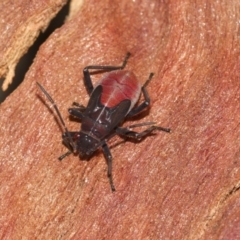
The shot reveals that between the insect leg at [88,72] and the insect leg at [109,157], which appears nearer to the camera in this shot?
the insect leg at [109,157]

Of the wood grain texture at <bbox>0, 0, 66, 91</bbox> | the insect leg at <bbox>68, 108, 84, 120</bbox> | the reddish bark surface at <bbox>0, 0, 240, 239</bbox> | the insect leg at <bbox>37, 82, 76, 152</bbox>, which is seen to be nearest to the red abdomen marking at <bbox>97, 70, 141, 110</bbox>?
the reddish bark surface at <bbox>0, 0, 240, 239</bbox>

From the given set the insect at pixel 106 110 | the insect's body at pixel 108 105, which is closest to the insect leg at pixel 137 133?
the insect at pixel 106 110

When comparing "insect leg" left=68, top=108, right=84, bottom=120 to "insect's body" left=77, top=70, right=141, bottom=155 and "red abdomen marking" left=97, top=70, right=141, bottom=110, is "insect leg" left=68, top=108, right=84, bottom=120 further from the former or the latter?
"red abdomen marking" left=97, top=70, right=141, bottom=110

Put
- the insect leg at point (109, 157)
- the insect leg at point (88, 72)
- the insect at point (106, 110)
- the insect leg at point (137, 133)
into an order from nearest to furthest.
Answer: the insect leg at point (109, 157), the insect leg at point (137, 133), the insect at point (106, 110), the insect leg at point (88, 72)

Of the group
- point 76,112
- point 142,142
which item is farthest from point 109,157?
point 76,112

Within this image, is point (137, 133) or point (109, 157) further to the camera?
point (137, 133)

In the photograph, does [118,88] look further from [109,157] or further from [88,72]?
[109,157]

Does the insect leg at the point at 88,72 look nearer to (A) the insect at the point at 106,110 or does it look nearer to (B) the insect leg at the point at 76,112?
(A) the insect at the point at 106,110
